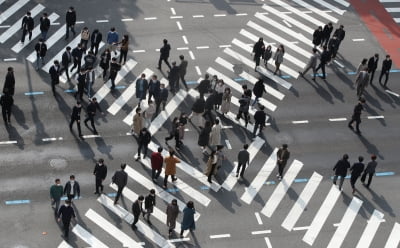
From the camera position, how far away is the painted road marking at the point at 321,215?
29.0 metres

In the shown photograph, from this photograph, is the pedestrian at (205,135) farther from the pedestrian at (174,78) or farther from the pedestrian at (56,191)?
the pedestrian at (56,191)

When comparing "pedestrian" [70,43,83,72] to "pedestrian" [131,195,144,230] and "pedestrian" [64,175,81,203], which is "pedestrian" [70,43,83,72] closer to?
"pedestrian" [64,175,81,203]

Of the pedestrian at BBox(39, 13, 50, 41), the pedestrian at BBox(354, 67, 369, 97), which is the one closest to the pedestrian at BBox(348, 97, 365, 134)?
the pedestrian at BBox(354, 67, 369, 97)

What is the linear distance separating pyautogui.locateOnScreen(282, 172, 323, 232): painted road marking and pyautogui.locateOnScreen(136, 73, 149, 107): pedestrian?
832 centimetres

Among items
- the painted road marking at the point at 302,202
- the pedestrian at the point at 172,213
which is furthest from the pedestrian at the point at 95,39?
the painted road marking at the point at 302,202

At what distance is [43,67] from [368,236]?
56.3 feet

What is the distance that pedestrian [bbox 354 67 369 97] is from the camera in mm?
35750

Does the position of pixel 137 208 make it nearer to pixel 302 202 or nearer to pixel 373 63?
pixel 302 202

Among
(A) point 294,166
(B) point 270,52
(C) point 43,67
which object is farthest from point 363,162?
(C) point 43,67

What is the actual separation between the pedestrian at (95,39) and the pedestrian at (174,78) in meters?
3.98

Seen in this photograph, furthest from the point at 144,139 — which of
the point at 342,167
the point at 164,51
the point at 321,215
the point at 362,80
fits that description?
the point at 362,80

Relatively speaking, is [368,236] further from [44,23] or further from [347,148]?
[44,23]

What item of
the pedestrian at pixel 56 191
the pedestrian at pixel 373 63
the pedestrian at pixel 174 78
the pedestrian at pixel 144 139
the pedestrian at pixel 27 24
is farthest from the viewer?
the pedestrian at pixel 27 24

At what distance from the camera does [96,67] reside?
36.6m
